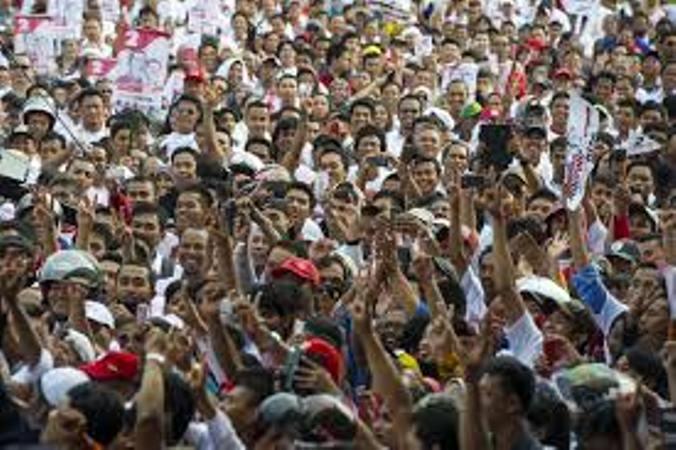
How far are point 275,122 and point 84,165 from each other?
2.68 meters

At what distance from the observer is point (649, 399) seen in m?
7.22

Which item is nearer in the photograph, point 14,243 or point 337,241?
point 14,243

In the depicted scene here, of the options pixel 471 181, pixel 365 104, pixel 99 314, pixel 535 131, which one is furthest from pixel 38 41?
pixel 99 314

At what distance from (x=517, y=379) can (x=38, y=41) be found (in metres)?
10.6

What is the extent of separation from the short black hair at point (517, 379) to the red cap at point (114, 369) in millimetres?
1149

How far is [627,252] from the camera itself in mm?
10570

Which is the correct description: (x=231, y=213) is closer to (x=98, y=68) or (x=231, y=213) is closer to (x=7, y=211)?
(x=7, y=211)

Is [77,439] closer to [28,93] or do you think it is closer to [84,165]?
[84,165]

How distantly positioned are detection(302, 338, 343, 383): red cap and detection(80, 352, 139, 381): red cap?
69cm

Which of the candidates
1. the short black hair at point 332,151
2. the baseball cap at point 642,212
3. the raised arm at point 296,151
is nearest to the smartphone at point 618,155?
the baseball cap at point 642,212

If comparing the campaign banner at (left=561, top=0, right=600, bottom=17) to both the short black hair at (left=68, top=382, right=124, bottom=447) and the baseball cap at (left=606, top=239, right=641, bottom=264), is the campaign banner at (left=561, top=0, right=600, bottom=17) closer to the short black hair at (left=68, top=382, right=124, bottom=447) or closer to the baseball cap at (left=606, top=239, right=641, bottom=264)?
the baseball cap at (left=606, top=239, right=641, bottom=264)

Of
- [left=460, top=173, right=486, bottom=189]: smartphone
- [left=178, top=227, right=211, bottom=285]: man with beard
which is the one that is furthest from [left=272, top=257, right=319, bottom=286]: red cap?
[left=460, top=173, right=486, bottom=189]: smartphone

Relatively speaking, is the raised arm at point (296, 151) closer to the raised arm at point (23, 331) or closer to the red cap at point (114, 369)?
the raised arm at point (23, 331)

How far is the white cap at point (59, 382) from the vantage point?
6.99m
